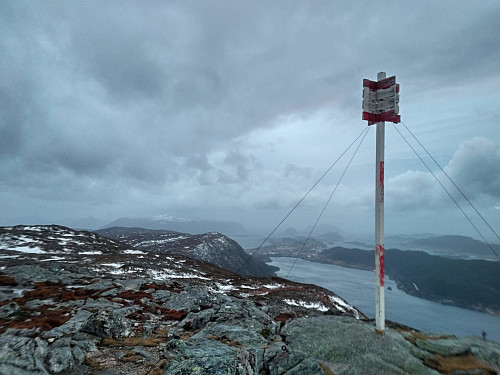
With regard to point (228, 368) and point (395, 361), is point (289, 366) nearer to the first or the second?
point (228, 368)

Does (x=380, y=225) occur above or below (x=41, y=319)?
above

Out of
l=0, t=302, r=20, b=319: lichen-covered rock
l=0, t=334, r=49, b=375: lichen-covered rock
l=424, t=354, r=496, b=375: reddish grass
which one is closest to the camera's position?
l=424, t=354, r=496, b=375: reddish grass

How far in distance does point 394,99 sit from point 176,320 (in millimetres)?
19157

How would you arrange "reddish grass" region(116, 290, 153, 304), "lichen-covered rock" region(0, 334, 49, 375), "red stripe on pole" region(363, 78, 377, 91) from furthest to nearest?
"reddish grass" region(116, 290, 153, 304) < "red stripe on pole" region(363, 78, 377, 91) < "lichen-covered rock" region(0, 334, 49, 375)

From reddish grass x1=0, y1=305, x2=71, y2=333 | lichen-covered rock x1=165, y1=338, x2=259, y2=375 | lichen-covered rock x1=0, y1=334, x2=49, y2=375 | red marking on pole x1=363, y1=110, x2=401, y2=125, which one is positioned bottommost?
reddish grass x1=0, y1=305, x2=71, y2=333

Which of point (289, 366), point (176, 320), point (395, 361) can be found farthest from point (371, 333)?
point (176, 320)

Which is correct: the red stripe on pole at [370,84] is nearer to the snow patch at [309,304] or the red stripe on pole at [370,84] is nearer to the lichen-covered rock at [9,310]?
the lichen-covered rock at [9,310]

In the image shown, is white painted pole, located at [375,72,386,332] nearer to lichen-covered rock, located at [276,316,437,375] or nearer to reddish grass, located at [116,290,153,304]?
lichen-covered rock, located at [276,316,437,375]

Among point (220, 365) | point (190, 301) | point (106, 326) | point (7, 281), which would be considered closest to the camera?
point (220, 365)

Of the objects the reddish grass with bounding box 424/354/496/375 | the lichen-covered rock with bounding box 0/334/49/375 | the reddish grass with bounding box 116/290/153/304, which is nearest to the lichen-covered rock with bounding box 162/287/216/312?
the reddish grass with bounding box 116/290/153/304

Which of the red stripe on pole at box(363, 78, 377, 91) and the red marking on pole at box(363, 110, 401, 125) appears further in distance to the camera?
the red stripe on pole at box(363, 78, 377, 91)

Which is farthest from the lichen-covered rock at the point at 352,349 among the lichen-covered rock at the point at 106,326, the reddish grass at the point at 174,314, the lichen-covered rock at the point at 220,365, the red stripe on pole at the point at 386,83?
the reddish grass at the point at 174,314

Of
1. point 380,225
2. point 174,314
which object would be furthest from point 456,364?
point 174,314

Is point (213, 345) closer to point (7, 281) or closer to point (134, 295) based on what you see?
point (134, 295)
